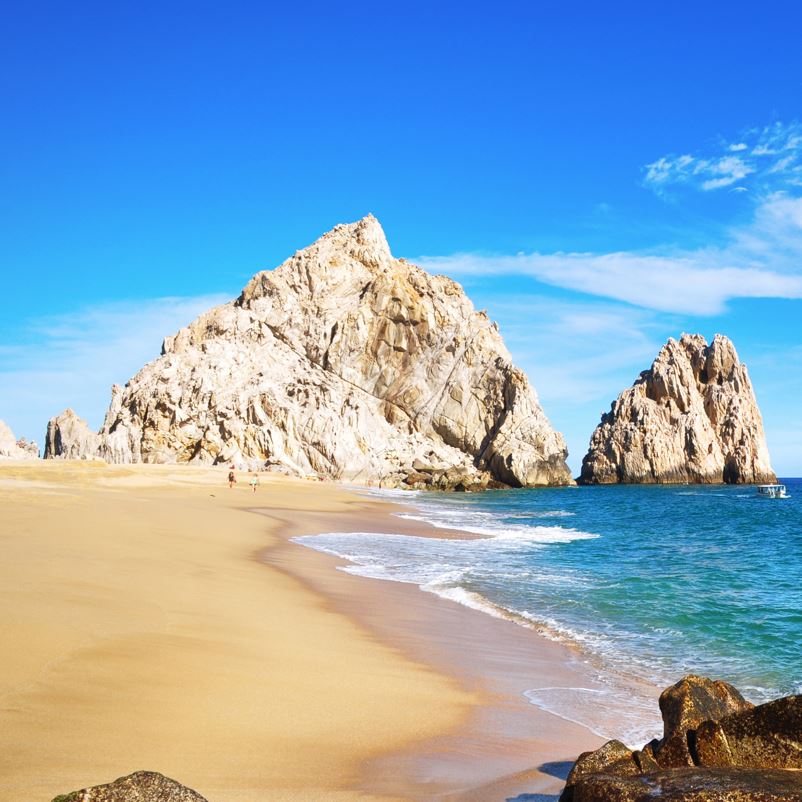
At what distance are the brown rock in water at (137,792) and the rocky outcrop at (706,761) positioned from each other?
1888mm

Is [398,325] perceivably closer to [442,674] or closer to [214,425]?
[214,425]

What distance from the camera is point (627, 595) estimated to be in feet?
47.1

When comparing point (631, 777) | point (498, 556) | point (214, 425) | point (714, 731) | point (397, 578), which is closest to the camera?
point (631, 777)

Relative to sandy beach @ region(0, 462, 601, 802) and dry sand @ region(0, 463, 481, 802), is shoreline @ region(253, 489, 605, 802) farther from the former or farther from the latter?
dry sand @ region(0, 463, 481, 802)

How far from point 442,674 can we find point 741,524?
107ft

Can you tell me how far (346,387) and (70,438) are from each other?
92.8 ft

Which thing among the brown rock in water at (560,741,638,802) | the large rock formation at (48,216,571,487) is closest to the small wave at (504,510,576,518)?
the large rock formation at (48,216,571,487)

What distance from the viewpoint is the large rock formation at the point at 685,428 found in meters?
104

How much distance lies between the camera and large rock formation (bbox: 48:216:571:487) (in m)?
A: 66.8

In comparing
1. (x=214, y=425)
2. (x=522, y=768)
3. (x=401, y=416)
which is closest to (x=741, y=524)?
(x=522, y=768)

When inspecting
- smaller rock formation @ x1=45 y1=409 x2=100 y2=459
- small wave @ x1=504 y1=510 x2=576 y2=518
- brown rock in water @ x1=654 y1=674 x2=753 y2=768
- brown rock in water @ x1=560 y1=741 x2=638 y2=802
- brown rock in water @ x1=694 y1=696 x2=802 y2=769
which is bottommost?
small wave @ x1=504 y1=510 x2=576 y2=518

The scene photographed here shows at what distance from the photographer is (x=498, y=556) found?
1944 centimetres

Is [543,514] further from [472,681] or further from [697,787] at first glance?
[697,787]

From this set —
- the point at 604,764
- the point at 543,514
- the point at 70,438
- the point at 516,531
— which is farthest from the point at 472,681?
the point at 70,438
